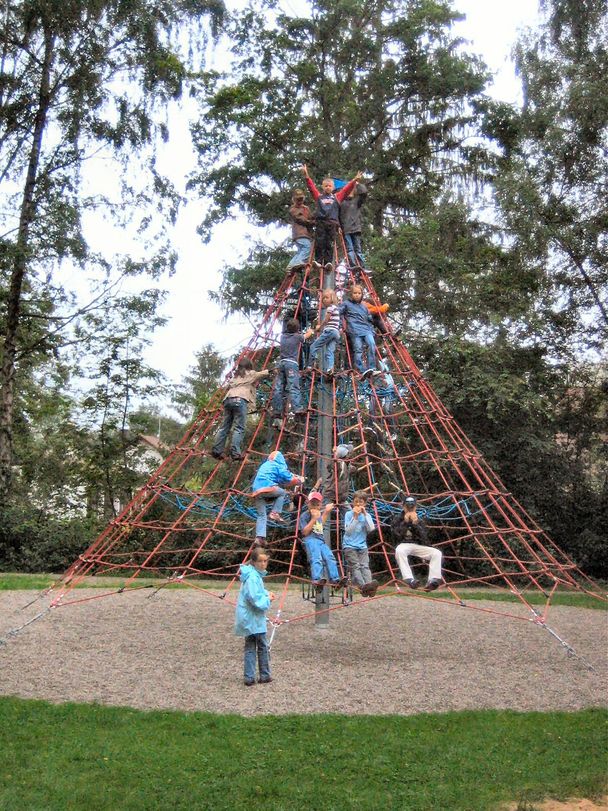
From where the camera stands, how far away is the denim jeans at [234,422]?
369 inches

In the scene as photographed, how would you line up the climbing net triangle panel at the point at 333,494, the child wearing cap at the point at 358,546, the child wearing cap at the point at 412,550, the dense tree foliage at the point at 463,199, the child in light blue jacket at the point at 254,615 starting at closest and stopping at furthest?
the child in light blue jacket at the point at 254,615, the child wearing cap at the point at 412,550, the child wearing cap at the point at 358,546, the climbing net triangle panel at the point at 333,494, the dense tree foliage at the point at 463,199

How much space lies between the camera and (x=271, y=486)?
8.46 metres

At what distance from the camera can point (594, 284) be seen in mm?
19000

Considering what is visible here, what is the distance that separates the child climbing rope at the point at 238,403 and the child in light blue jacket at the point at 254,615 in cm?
206

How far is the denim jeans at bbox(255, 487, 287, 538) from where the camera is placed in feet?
27.9

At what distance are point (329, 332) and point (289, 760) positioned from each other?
17.5 ft

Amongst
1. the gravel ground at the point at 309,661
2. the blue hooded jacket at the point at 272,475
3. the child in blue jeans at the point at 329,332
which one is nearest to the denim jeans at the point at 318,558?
the blue hooded jacket at the point at 272,475

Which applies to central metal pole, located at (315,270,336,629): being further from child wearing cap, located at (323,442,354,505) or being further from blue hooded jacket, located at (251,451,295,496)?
blue hooded jacket, located at (251,451,295,496)

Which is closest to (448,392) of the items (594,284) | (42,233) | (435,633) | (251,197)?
(594,284)

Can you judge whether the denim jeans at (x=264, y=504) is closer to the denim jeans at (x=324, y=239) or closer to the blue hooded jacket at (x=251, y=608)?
the blue hooded jacket at (x=251, y=608)

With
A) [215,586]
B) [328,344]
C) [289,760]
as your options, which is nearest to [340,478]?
[328,344]

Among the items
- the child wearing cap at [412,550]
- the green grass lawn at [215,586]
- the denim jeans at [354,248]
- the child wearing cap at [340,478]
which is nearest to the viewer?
the child wearing cap at [412,550]

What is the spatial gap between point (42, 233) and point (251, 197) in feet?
15.9

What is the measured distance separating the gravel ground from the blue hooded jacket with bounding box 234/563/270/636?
0.54 m
